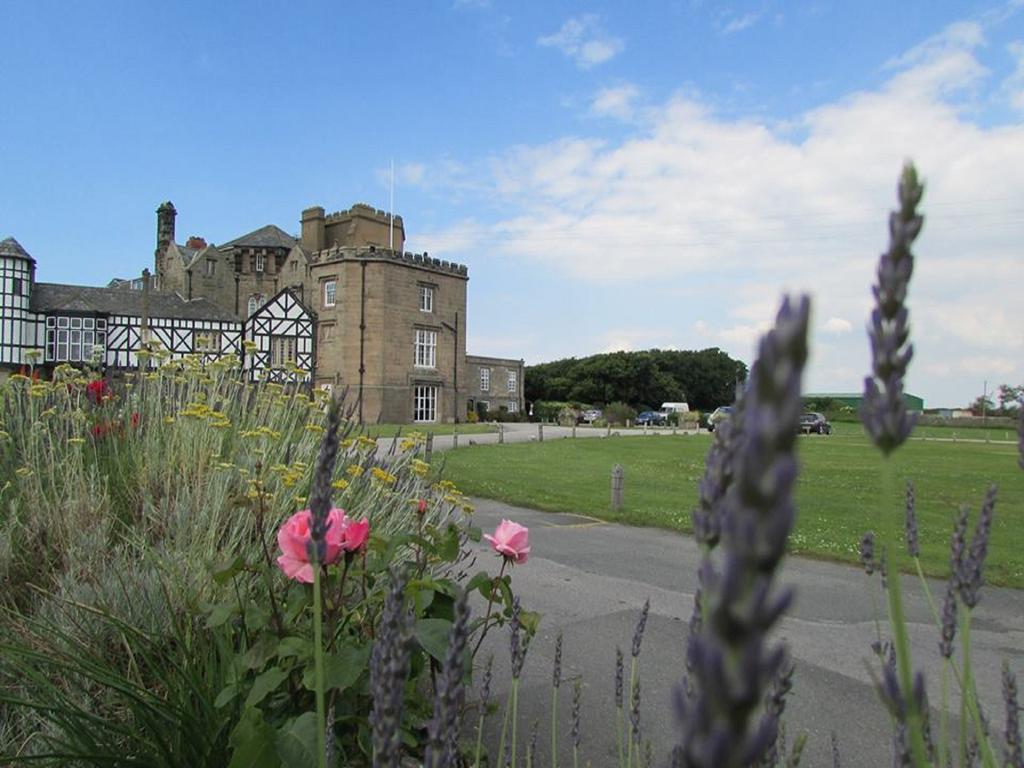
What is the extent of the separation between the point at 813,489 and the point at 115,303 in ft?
146

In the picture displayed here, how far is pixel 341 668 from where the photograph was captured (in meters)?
2.68

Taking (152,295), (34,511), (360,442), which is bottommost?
(34,511)

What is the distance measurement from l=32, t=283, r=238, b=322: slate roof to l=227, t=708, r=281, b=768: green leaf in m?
47.8

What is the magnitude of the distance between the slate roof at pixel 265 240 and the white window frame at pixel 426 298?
12431mm

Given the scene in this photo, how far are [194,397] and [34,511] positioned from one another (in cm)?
196

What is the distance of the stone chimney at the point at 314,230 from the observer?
183 feet

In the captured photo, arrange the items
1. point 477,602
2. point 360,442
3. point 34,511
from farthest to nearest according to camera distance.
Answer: point 477,602 → point 360,442 → point 34,511

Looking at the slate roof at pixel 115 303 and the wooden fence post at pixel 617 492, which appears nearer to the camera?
the wooden fence post at pixel 617 492

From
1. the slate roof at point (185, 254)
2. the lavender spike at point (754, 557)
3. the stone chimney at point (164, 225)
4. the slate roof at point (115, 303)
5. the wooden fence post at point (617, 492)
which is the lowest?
the wooden fence post at point (617, 492)

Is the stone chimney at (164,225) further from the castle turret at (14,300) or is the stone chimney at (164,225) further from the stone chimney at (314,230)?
the castle turret at (14,300)

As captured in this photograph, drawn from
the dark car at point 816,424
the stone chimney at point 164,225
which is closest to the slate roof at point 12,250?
the stone chimney at point 164,225

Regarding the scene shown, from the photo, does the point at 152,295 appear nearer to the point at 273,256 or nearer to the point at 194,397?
the point at 273,256

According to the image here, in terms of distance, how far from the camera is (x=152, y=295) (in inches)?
1996

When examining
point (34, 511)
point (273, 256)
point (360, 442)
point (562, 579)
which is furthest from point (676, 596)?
point (273, 256)
